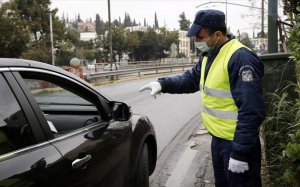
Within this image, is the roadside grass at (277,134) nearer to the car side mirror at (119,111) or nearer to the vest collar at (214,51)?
the vest collar at (214,51)

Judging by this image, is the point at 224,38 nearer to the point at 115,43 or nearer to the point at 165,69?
the point at 165,69

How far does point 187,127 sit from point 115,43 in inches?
2148

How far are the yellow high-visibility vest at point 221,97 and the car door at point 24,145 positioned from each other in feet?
4.26

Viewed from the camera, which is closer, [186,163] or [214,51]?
[214,51]

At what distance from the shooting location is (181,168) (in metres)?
6.37

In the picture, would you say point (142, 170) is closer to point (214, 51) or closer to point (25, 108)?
point (214, 51)

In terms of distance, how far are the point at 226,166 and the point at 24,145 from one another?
1.61m

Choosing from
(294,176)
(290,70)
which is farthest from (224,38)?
(290,70)

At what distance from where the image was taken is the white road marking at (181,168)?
223 inches

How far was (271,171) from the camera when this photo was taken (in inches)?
180

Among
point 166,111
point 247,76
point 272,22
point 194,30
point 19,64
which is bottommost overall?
point 166,111

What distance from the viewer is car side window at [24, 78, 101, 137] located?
340cm

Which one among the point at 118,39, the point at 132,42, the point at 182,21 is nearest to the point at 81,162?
the point at 118,39

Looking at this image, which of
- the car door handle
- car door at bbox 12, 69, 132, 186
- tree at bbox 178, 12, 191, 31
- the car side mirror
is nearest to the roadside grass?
the car side mirror
